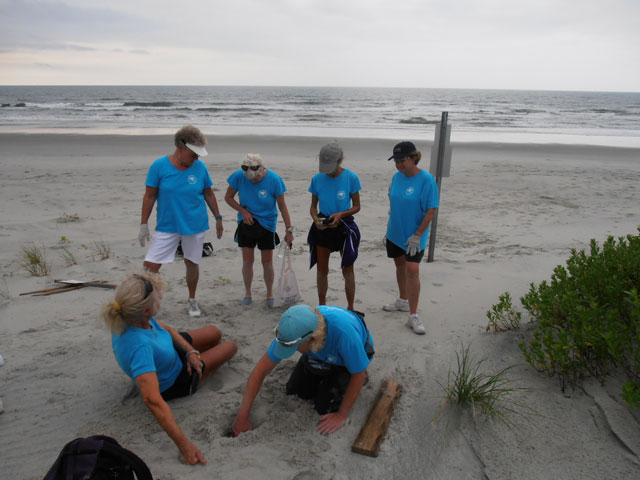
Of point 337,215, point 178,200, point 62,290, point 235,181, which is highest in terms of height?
point 235,181

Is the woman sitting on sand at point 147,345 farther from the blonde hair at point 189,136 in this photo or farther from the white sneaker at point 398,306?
the white sneaker at point 398,306

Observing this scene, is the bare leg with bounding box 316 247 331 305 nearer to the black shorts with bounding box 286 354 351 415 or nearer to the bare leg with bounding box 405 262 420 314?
the bare leg with bounding box 405 262 420 314

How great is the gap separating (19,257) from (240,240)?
3498 millimetres

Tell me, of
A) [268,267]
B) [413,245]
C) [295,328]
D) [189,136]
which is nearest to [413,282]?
[413,245]

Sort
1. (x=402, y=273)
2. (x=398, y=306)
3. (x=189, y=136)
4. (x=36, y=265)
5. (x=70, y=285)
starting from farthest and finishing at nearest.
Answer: (x=36, y=265) < (x=70, y=285) < (x=398, y=306) < (x=402, y=273) < (x=189, y=136)

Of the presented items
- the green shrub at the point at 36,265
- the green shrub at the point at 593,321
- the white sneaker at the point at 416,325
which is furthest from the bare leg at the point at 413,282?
the green shrub at the point at 36,265

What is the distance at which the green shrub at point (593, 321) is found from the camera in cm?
284

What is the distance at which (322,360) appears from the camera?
2.98 metres

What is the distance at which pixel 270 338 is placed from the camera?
13.4ft

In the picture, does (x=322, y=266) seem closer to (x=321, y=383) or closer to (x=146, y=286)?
(x=321, y=383)

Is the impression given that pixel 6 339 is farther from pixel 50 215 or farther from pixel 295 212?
pixel 295 212

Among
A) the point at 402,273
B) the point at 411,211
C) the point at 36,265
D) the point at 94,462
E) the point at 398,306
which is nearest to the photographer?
the point at 94,462

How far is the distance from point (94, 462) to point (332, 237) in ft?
9.18

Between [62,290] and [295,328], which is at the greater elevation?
[295,328]
